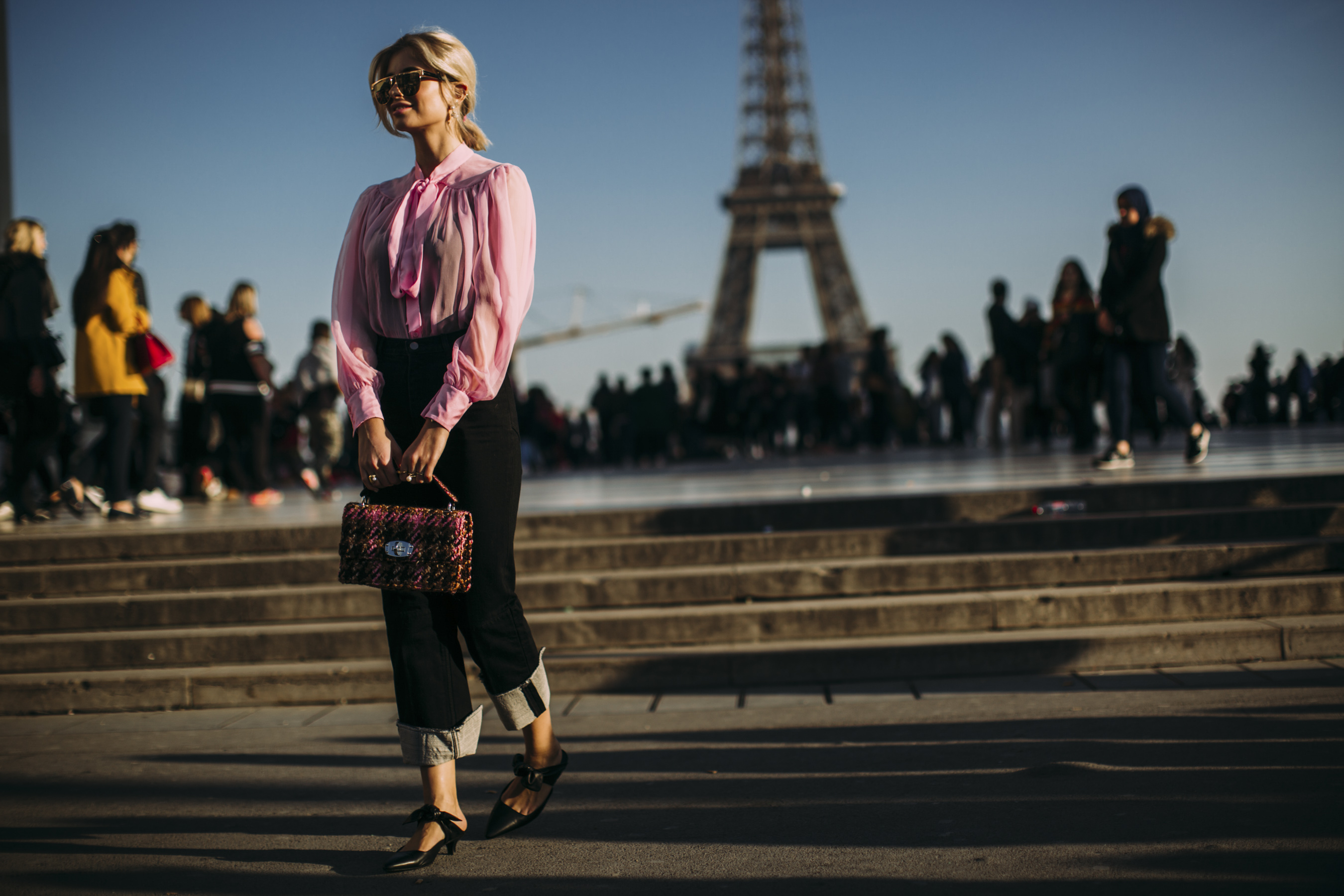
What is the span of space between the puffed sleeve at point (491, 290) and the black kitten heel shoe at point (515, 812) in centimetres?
89

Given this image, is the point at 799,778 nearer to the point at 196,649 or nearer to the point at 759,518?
the point at 759,518

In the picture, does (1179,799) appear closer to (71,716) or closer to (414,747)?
(414,747)

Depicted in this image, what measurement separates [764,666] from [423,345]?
2246 millimetres

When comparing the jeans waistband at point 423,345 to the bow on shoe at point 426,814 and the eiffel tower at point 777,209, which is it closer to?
the bow on shoe at point 426,814

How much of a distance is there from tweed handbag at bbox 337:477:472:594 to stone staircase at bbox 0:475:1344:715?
1927mm

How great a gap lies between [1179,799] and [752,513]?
9.43 ft

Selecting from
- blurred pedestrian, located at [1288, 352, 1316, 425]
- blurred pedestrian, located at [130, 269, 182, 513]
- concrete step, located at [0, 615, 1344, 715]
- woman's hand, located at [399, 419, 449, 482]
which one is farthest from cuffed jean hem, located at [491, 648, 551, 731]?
blurred pedestrian, located at [1288, 352, 1316, 425]

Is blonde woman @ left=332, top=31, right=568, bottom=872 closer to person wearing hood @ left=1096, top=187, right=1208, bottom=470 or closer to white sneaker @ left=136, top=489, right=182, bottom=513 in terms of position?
person wearing hood @ left=1096, top=187, right=1208, bottom=470

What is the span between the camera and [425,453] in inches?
93.2

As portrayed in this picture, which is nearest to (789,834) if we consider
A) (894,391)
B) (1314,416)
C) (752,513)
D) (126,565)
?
(752,513)

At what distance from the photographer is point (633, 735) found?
3613 mm

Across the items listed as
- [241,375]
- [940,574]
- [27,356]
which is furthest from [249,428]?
[940,574]

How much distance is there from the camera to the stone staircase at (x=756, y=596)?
4215 mm

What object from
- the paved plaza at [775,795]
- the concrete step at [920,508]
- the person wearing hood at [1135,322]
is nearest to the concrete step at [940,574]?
the concrete step at [920,508]
